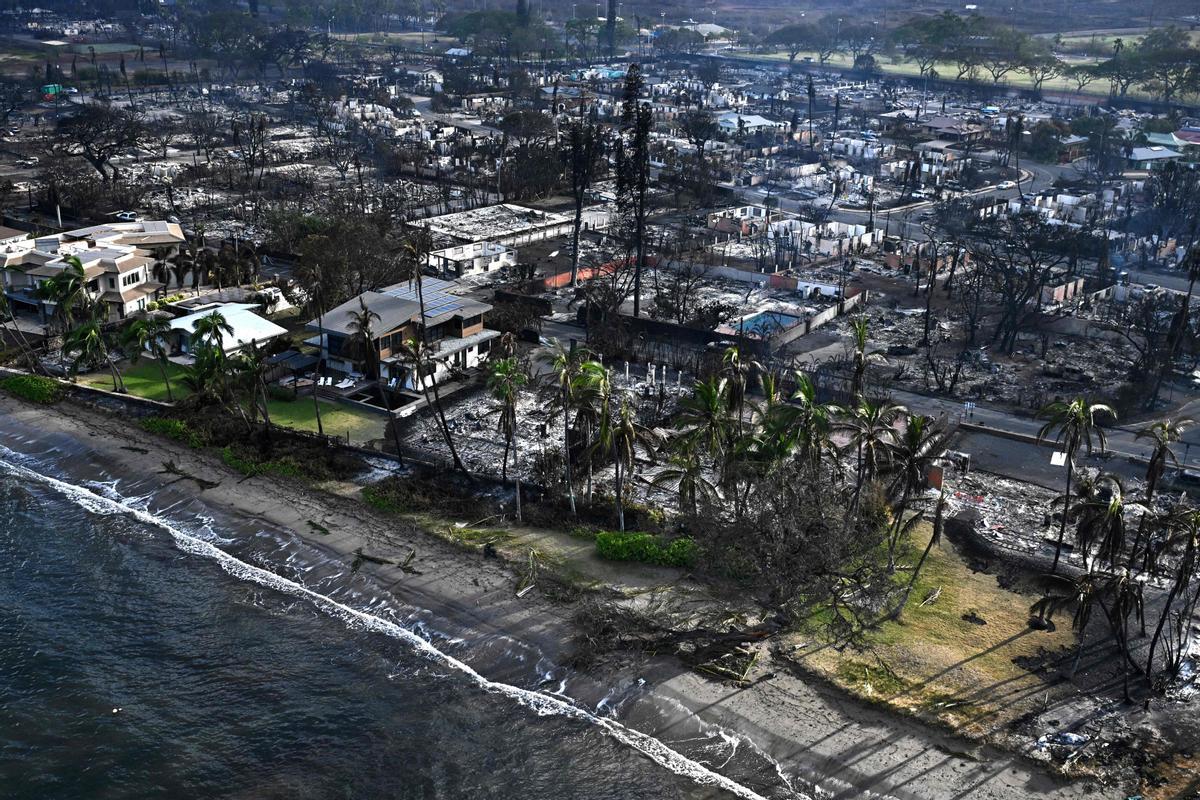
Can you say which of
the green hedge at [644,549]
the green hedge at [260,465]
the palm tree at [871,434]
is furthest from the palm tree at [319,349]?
the palm tree at [871,434]

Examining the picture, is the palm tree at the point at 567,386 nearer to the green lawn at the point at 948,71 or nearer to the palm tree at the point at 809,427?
the palm tree at the point at 809,427

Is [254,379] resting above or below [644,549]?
above

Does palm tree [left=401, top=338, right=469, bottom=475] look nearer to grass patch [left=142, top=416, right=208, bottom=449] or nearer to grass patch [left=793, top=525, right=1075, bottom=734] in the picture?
grass patch [left=142, top=416, right=208, bottom=449]

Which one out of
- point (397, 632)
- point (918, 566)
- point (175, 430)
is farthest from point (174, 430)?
point (918, 566)

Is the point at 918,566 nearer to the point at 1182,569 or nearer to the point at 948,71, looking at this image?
the point at 1182,569

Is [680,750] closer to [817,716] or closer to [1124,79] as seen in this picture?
[817,716]

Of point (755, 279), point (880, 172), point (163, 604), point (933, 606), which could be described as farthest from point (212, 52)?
point (933, 606)

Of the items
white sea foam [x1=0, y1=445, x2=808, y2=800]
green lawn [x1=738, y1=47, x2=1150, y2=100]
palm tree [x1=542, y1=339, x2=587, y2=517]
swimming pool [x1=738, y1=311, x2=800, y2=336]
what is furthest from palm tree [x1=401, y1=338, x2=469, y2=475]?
green lawn [x1=738, y1=47, x2=1150, y2=100]
